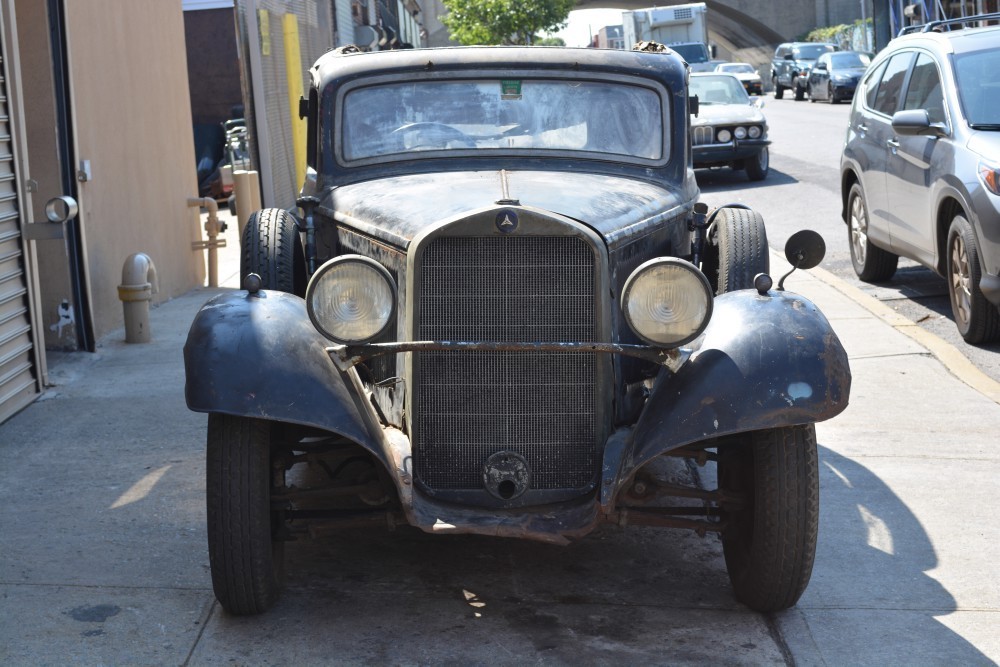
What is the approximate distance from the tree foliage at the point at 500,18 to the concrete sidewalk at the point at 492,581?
35894 millimetres

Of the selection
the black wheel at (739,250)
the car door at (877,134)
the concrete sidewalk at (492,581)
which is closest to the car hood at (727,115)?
the car door at (877,134)

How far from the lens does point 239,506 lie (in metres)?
4.01

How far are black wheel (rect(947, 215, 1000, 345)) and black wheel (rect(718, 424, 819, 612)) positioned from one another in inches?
162

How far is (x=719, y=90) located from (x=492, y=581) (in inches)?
621

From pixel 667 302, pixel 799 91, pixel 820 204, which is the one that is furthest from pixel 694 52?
pixel 667 302

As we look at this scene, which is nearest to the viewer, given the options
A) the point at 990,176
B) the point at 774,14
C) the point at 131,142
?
the point at 990,176

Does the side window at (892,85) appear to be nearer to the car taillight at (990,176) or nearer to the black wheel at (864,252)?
the black wheel at (864,252)

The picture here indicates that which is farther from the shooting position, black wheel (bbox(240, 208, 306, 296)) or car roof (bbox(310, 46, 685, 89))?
car roof (bbox(310, 46, 685, 89))

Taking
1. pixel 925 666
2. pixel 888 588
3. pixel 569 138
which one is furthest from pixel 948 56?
pixel 925 666

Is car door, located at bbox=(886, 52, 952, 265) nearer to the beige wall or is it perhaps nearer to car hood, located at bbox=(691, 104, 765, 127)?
→ the beige wall

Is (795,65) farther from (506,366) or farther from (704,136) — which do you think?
(506,366)

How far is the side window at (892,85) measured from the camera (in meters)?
9.21

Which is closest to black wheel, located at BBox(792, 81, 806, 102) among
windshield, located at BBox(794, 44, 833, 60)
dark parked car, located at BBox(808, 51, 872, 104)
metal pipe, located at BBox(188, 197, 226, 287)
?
dark parked car, located at BBox(808, 51, 872, 104)

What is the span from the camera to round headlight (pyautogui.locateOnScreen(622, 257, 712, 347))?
13.0 feet
